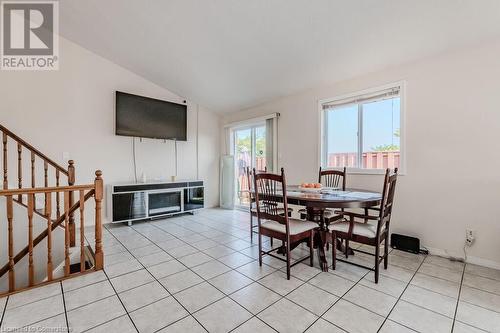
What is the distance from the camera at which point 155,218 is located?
4621 mm

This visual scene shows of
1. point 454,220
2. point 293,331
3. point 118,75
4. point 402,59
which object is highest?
point 118,75

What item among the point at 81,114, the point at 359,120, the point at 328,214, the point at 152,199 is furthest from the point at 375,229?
the point at 81,114

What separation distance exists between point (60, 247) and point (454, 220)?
4.90 metres

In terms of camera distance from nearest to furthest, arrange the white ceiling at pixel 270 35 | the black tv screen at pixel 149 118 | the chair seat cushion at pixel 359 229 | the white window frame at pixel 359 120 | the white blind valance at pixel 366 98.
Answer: the chair seat cushion at pixel 359 229, the white ceiling at pixel 270 35, the white window frame at pixel 359 120, the white blind valance at pixel 366 98, the black tv screen at pixel 149 118

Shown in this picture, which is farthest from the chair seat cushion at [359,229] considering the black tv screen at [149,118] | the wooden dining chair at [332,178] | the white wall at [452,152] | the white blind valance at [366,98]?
the black tv screen at [149,118]

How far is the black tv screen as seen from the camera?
4.29 metres

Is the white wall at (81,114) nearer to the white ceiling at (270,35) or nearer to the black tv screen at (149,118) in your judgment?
the black tv screen at (149,118)

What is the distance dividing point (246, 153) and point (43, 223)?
149 inches

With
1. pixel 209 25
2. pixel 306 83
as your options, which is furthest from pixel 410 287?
pixel 209 25

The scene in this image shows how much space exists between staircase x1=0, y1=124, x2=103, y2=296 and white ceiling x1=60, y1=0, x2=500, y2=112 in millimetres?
2069

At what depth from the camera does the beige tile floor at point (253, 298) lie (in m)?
1.58

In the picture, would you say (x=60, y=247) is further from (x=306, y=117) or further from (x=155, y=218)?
(x=306, y=117)

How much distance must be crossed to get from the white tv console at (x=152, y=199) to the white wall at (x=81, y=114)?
21.4 inches

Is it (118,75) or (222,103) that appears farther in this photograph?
(222,103)
